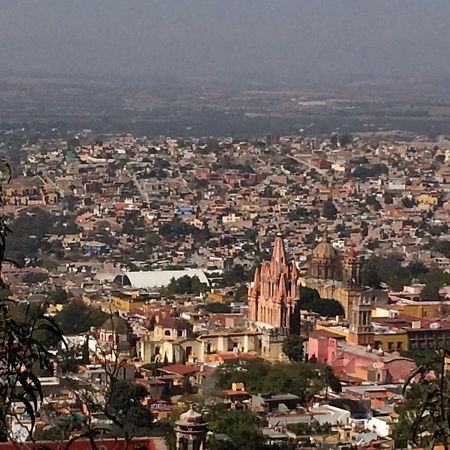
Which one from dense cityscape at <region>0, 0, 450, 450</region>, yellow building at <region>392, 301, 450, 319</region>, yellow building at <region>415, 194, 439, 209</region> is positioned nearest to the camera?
dense cityscape at <region>0, 0, 450, 450</region>

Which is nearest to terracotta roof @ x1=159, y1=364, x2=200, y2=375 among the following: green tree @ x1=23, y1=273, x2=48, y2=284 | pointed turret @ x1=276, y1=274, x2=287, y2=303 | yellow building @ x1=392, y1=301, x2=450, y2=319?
pointed turret @ x1=276, y1=274, x2=287, y2=303

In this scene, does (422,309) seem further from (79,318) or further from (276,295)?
(79,318)

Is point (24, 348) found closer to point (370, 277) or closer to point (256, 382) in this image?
point (256, 382)

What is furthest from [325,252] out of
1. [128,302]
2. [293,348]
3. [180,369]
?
[180,369]

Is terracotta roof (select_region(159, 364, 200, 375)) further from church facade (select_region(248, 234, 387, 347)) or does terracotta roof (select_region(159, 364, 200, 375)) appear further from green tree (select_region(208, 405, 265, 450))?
green tree (select_region(208, 405, 265, 450))

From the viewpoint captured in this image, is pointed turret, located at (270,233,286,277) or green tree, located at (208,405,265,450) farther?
pointed turret, located at (270,233,286,277)

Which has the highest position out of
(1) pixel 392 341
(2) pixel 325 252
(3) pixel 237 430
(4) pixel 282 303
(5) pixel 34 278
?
(3) pixel 237 430

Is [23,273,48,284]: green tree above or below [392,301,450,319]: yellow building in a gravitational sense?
below

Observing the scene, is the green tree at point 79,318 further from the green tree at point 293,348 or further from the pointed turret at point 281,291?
the green tree at point 293,348

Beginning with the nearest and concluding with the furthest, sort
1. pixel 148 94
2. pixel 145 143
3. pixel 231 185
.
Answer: pixel 231 185 < pixel 145 143 < pixel 148 94

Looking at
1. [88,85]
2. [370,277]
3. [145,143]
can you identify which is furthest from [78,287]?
[88,85]

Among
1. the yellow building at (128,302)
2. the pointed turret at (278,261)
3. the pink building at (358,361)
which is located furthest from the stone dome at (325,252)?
the pink building at (358,361)
